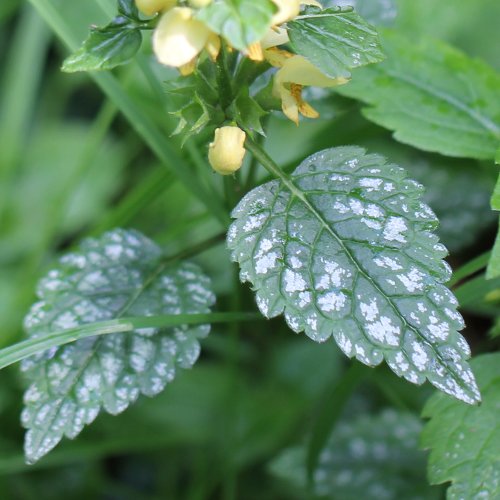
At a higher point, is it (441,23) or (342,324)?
(342,324)

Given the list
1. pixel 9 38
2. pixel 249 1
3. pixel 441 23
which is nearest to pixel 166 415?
pixel 249 1

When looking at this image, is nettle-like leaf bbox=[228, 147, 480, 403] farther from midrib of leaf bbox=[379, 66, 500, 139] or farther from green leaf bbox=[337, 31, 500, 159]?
midrib of leaf bbox=[379, 66, 500, 139]

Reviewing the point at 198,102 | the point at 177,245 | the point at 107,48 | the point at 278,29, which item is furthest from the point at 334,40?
the point at 177,245

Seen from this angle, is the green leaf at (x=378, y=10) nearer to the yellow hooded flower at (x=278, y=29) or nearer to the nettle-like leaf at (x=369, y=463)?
the yellow hooded flower at (x=278, y=29)

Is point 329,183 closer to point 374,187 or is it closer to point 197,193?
point 374,187

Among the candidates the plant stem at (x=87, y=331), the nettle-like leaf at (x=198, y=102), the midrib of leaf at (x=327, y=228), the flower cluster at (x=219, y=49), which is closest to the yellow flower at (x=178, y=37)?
the flower cluster at (x=219, y=49)

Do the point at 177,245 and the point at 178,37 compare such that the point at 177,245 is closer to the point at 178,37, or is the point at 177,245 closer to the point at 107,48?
the point at 107,48
